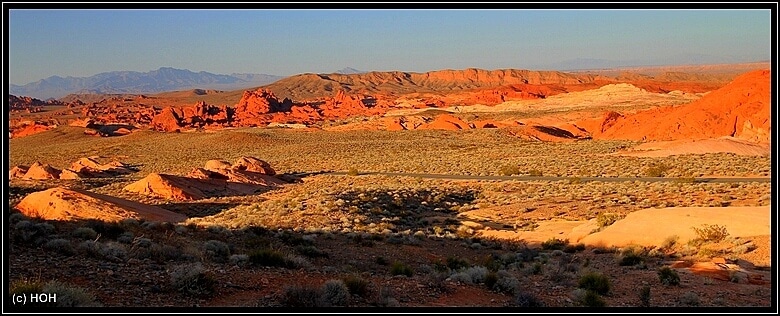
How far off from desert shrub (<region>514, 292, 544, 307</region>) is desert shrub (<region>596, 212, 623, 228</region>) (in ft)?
4.58

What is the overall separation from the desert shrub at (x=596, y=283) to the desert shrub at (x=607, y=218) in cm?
69

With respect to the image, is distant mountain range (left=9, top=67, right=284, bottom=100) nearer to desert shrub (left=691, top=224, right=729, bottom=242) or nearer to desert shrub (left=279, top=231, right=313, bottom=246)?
desert shrub (left=279, top=231, right=313, bottom=246)

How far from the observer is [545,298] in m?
7.13

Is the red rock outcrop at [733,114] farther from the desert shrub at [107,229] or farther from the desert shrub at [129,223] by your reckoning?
the desert shrub at [129,223]

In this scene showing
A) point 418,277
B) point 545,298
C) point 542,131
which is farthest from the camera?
point 542,131

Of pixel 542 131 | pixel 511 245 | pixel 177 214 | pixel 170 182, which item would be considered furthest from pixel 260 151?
pixel 511 245

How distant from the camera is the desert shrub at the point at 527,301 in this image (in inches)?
260

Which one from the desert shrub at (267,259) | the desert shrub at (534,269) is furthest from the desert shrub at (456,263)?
the desert shrub at (267,259)

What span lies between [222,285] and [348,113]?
10177cm

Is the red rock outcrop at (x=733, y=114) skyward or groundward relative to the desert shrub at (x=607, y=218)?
skyward

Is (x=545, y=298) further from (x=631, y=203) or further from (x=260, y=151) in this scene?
(x=260, y=151)

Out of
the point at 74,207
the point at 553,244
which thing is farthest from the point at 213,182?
the point at 553,244

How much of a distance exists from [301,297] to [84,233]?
641 centimetres

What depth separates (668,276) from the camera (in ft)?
23.2
